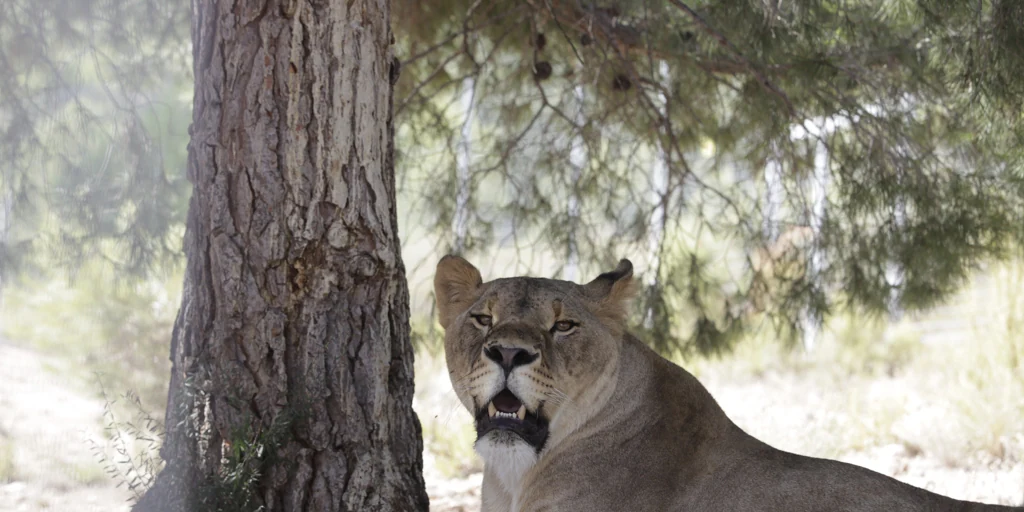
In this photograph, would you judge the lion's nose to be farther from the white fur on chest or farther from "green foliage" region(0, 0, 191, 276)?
"green foliage" region(0, 0, 191, 276)

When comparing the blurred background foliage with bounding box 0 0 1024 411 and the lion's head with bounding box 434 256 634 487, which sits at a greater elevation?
the blurred background foliage with bounding box 0 0 1024 411

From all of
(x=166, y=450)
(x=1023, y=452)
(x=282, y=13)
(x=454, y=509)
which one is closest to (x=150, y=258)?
(x=166, y=450)

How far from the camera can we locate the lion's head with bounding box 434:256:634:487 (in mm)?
3660

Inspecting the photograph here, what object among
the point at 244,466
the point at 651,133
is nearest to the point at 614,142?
the point at 651,133

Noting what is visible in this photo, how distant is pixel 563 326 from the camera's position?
3914 millimetres

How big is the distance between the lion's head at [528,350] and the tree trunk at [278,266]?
438mm

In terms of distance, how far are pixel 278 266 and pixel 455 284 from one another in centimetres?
73

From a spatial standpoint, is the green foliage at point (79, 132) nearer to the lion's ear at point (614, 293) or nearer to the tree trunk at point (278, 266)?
the tree trunk at point (278, 266)

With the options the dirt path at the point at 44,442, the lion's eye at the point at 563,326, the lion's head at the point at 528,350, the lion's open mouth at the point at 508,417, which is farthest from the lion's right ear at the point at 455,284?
the dirt path at the point at 44,442

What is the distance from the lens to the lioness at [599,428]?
3686mm

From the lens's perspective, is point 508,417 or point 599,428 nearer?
point 508,417

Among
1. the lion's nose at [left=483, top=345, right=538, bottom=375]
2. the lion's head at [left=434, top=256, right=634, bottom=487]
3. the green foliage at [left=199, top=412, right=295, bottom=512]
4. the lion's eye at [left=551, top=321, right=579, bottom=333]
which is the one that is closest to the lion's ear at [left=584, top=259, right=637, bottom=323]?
the lion's head at [left=434, top=256, right=634, bottom=487]

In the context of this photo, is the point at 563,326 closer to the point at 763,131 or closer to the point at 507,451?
the point at 507,451

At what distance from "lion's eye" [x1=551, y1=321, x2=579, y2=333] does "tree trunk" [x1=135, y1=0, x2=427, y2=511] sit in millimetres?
813
